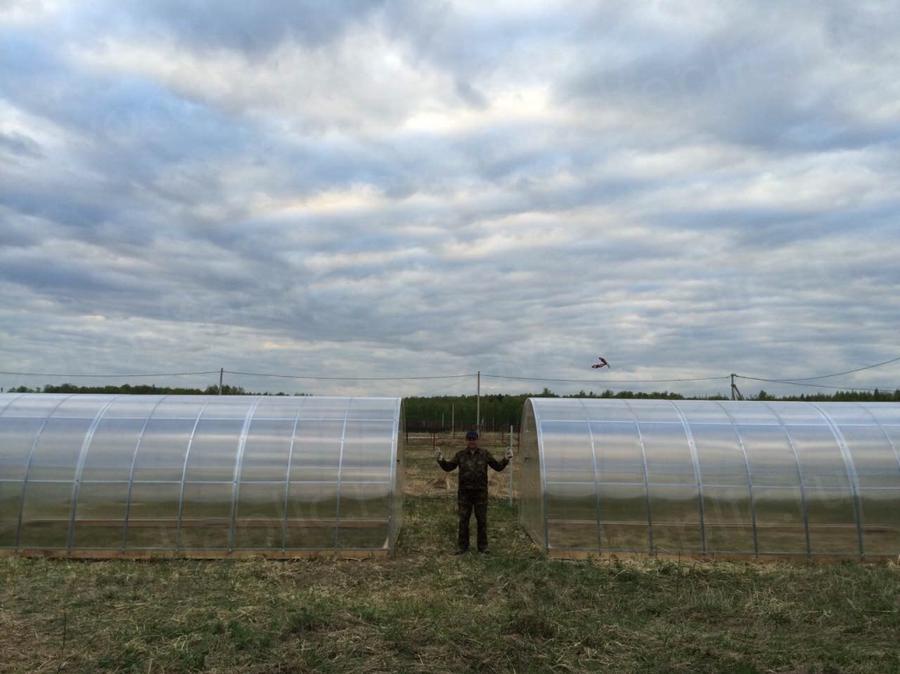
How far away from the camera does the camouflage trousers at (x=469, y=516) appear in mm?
14297

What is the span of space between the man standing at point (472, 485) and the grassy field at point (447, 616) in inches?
22.8

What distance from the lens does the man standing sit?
1433 centimetres

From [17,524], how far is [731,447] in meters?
14.7

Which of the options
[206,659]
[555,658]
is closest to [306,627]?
[206,659]

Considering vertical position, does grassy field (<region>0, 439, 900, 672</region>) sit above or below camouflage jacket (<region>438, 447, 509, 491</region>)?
below

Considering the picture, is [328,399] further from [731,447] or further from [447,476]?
[447,476]

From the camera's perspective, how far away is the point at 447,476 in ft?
94.6

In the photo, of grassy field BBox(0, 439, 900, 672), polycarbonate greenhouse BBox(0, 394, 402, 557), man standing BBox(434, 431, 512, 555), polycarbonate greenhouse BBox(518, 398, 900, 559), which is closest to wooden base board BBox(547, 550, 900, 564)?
polycarbonate greenhouse BBox(518, 398, 900, 559)

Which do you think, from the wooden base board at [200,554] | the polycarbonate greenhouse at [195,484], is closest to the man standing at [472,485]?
the polycarbonate greenhouse at [195,484]

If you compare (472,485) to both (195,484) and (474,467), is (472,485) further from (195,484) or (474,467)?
(195,484)

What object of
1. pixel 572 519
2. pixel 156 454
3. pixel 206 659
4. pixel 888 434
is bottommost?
pixel 206 659

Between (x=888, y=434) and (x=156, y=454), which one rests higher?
(x=888, y=434)

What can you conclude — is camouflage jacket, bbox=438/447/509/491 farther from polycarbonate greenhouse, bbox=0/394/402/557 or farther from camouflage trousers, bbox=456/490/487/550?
polycarbonate greenhouse, bbox=0/394/402/557

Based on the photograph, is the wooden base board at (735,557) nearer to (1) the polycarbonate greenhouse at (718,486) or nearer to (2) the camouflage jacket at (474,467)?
(1) the polycarbonate greenhouse at (718,486)
